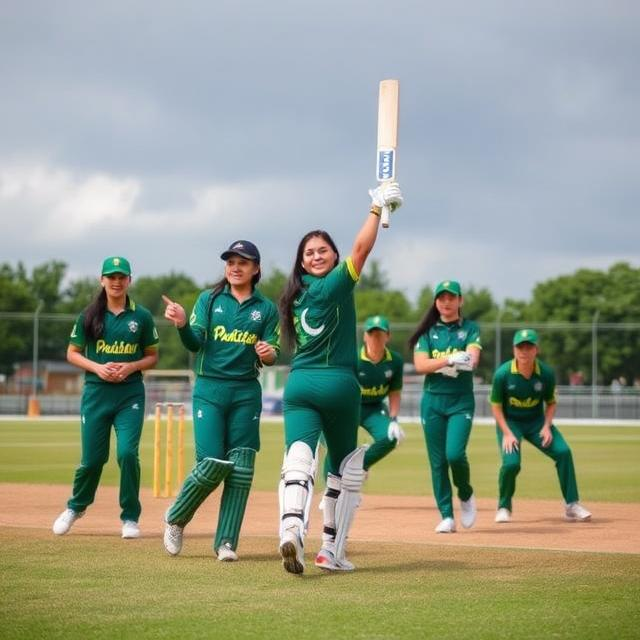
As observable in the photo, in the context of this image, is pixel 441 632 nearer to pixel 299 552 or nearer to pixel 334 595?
pixel 334 595

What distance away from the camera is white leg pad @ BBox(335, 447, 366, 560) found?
24.8 feet

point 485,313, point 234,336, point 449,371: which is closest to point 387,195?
point 234,336

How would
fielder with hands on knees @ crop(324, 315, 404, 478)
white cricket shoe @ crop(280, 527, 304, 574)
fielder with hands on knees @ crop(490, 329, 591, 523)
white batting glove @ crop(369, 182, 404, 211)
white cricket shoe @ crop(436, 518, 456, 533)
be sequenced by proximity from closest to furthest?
white cricket shoe @ crop(280, 527, 304, 574), white batting glove @ crop(369, 182, 404, 211), white cricket shoe @ crop(436, 518, 456, 533), fielder with hands on knees @ crop(490, 329, 591, 523), fielder with hands on knees @ crop(324, 315, 404, 478)

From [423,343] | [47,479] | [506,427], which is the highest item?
[423,343]

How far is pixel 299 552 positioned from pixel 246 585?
1.27ft

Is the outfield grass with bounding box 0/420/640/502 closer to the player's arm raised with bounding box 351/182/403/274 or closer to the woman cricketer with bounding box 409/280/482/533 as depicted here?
the woman cricketer with bounding box 409/280/482/533

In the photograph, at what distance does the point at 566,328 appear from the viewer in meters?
51.2

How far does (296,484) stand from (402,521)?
4.22m

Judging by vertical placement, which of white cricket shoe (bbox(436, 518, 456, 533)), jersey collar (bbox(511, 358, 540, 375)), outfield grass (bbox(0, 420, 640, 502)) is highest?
jersey collar (bbox(511, 358, 540, 375))

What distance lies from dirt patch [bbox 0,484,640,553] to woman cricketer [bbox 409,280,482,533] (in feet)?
1.34

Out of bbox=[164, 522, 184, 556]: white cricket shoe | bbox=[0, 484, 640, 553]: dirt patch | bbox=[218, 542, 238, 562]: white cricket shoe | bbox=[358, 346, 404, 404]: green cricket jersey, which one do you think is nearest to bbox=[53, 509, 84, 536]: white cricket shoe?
bbox=[0, 484, 640, 553]: dirt patch

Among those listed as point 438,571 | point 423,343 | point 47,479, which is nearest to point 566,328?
point 47,479

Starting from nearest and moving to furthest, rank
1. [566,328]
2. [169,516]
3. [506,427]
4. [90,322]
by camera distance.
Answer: [169,516] → [90,322] → [506,427] → [566,328]

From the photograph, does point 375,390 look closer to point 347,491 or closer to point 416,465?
point 347,491
